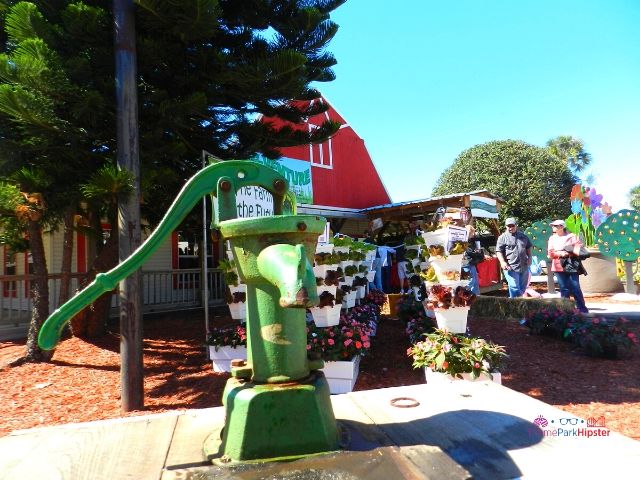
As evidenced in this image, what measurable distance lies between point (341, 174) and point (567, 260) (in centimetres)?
926

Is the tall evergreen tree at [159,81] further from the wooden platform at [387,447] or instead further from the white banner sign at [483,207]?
the white banner sign at [483,207]

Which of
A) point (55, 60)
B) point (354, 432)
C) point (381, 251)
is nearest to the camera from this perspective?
point (354, 432)

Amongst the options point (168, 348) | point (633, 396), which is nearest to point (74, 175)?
point (168, 348)

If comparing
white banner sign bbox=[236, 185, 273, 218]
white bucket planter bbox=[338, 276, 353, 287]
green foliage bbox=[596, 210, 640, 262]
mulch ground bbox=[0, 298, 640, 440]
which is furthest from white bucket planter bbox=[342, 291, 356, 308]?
green foliage bbox=[596, 210, 640, 262]

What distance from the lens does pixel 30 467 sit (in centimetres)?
111

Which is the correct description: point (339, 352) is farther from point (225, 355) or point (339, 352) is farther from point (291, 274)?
point (291, 274)

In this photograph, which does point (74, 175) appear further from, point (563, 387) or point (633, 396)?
point (633, 396)

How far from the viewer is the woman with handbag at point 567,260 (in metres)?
7.16

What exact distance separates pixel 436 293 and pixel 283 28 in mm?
3705

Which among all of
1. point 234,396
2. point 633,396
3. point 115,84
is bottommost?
point 633,396

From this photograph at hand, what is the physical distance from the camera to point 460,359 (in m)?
3.59

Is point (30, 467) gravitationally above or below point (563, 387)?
above

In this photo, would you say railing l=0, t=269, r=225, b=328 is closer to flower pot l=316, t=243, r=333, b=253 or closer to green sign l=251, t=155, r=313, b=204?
green sign l=251, t=155, r=313, b=204

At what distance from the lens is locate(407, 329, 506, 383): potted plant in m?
3.54
